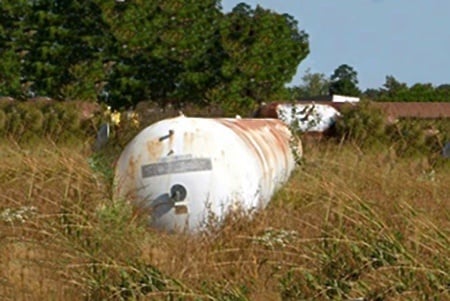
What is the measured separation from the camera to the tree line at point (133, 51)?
2873cm

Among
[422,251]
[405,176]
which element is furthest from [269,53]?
[422,251]

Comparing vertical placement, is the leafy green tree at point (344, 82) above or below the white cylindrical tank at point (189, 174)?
above

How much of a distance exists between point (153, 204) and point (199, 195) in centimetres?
38

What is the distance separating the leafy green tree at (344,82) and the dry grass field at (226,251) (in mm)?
64789

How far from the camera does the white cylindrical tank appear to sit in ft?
22.3

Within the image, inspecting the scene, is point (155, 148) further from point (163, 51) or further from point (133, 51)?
point (163, 51)

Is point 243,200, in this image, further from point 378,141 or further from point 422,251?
point 378,141

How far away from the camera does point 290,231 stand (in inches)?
245

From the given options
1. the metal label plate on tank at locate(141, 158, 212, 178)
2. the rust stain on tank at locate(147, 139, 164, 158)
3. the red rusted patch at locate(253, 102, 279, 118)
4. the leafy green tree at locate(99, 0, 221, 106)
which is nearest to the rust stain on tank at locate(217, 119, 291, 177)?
the metal label plate on tank at locate(141, 158, 212, 178)

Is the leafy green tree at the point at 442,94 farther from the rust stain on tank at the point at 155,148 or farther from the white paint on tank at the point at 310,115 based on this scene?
the rust stain on tank at the point at 155,148

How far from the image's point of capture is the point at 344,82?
244 feet

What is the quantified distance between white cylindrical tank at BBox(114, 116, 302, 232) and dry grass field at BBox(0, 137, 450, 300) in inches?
7.8

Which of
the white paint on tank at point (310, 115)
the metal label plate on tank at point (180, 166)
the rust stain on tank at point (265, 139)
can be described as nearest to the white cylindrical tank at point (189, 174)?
the metal label plate on tank at point (180, 166)

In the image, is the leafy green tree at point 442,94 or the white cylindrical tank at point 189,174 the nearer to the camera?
the white cylindrical tank at point 189,174
